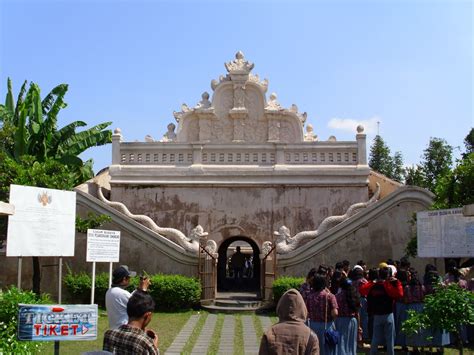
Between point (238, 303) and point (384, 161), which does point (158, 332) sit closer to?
point (238, 303)

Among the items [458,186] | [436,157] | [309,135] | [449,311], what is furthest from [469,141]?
[449,311]

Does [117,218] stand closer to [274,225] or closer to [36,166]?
[36,166]

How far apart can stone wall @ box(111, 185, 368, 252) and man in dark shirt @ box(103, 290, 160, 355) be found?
47.4 feet

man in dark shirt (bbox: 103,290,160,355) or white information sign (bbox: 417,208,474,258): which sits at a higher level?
white information sign (bbox: 417,208,474,258)

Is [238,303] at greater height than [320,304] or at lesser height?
lesser

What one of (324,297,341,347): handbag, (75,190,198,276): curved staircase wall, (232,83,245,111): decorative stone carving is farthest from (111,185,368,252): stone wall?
(324,297,341,347): handbag

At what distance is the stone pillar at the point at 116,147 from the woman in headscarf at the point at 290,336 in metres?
15.7

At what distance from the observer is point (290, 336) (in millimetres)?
4238

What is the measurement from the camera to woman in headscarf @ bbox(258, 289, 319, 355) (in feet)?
13.8

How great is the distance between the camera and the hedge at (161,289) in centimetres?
1451

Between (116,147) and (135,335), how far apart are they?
15782mm

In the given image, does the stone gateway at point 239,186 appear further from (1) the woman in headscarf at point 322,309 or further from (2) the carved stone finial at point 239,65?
(1) the woman in headscarf at point 322,309

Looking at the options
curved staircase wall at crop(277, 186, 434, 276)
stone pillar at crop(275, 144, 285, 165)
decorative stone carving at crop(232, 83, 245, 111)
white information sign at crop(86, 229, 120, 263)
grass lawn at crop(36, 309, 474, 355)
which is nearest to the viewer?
grass lawn at crop(36, 309, 474, 355)

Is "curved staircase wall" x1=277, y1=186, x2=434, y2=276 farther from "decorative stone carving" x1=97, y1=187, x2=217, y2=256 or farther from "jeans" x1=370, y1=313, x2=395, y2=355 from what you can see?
"jeans" x1=370, y1=313, x2=395, y2=355
